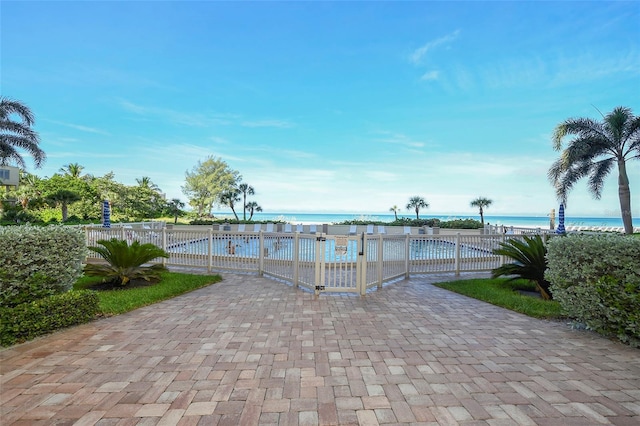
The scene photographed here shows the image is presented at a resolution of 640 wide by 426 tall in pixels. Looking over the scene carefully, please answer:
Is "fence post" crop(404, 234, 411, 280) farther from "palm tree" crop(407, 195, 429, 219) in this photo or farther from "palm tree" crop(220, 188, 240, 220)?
"palm tree" crop(220, 188, 240, 220)

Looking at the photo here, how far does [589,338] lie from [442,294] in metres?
2.30

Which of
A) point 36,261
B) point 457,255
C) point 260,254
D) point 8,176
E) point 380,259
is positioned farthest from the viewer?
point 8,176

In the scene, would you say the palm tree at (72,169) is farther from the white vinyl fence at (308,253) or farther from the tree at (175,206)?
the white vinyl fence at (308,253)

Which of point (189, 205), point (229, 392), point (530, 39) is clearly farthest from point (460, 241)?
point (189, 205)

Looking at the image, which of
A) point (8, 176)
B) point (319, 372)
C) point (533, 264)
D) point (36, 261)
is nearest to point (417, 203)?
point (533, 264)

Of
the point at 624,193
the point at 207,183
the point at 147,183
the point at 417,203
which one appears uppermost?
the point at 147,183

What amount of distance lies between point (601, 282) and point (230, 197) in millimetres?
33058

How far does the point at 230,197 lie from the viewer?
3350 centimetres

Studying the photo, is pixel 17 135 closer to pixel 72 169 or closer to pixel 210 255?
pixel 210 255

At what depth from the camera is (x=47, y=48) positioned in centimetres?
873

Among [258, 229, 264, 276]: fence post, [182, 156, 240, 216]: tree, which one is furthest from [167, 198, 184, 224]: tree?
[258, 229, 264, 276]: fence post

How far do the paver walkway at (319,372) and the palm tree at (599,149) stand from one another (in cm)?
1544

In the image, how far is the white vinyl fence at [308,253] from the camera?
5.96 meters

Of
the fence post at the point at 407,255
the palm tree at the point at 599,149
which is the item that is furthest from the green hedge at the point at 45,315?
the palm tree at the point at 599,149
